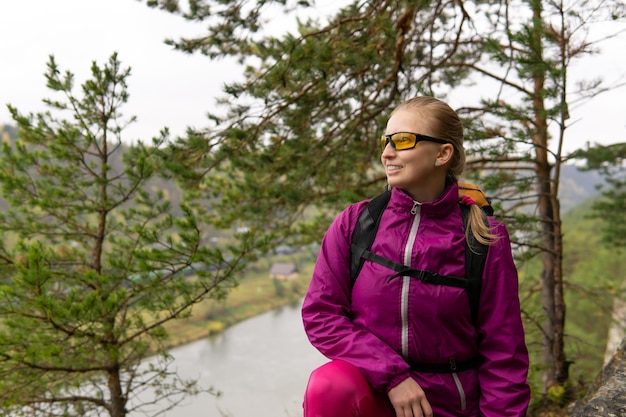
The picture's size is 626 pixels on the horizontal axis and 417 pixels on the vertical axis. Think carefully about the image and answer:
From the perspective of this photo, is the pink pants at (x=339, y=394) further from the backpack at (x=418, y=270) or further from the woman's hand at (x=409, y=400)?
the backpack at (x=418, y=270)

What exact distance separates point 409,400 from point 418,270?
0.35m

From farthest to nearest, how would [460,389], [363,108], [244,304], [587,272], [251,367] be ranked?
[244,304], [251,367], [587,272], [363,108], [460,389]

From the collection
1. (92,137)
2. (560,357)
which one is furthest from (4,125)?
(560,357)

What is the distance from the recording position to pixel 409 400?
1.21 m

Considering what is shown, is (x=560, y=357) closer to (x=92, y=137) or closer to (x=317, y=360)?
(x=92, y=137)

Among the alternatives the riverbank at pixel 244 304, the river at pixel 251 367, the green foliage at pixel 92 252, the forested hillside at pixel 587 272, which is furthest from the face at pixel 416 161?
the riverbank at pixel 244 304

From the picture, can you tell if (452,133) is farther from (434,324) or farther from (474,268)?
(434,324)

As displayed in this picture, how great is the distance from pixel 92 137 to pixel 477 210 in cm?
430

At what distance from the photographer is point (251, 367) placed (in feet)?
75.5

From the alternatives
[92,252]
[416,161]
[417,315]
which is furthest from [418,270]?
[92,252]

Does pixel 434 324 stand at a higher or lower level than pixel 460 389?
higher

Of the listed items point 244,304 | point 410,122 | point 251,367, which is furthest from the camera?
point 244,304

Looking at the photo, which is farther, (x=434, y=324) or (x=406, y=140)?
(x=406, y=140)

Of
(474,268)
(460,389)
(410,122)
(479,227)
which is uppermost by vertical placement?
(410,122)
